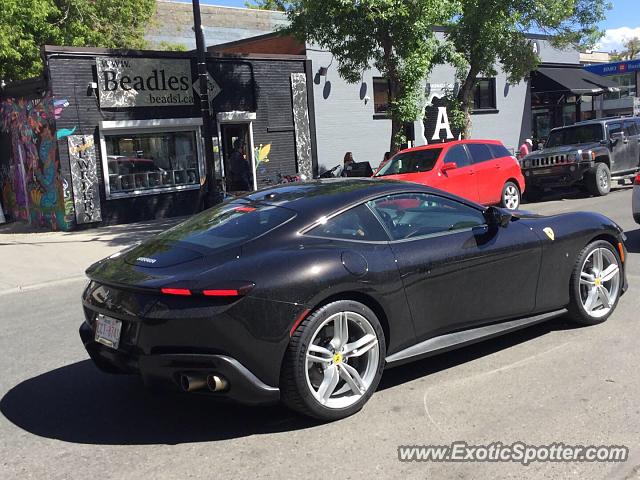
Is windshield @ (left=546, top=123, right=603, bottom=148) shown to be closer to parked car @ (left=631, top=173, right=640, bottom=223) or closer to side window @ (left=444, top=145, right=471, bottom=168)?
side window @ (left=444, top=145, right=471, bottom=168)

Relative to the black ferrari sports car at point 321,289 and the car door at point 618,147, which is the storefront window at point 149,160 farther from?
the black ferrari sports car at point 321,289

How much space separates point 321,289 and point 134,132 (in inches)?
507

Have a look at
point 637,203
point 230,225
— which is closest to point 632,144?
point 637,203

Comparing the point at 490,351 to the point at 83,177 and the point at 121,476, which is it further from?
the point at 83,177

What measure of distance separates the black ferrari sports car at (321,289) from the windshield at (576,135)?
12721 mm

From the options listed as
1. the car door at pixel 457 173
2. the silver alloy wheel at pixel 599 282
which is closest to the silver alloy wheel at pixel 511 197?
the car door at pixel 457 173

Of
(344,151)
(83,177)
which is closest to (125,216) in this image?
(83,177)

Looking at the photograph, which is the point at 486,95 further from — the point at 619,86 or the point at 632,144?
the point at 619,86

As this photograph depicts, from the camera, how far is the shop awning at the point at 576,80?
2675 cm

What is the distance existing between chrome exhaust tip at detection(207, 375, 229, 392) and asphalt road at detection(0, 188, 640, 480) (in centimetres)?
36

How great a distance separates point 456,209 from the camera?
4824mm

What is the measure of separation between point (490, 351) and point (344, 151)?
15.6 meters

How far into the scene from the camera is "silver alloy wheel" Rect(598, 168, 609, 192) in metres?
16.0

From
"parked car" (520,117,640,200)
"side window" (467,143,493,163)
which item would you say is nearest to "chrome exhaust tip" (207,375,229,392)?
"side window" (467,143,493,163)
